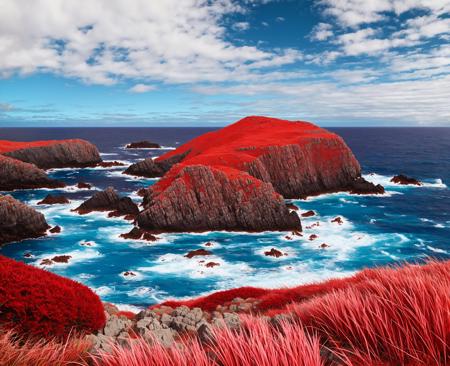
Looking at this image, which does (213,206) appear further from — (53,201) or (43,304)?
(43,304)

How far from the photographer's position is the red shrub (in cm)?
686

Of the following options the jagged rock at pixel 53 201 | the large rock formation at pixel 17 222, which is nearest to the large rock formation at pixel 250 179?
the large rock formation at pixel 17 222

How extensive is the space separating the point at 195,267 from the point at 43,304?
80.8 ft

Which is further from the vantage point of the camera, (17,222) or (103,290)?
(17,222)

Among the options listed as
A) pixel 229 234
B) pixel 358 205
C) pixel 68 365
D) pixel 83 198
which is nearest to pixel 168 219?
pixel 229 234

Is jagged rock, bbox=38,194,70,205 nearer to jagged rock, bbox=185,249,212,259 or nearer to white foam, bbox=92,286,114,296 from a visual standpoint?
jagged rock, bbox=185,249,212,259

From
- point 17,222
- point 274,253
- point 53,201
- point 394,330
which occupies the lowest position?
point 274,253

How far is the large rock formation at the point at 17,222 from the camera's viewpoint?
3759 cm

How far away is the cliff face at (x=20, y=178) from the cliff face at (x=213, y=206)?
115 ft

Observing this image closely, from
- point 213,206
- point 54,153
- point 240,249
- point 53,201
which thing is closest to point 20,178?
point 53,201

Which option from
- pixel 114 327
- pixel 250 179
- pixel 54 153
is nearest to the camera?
pixel 114 327

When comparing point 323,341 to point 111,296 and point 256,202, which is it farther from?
point 256,202

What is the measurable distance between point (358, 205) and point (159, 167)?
48.3 meters

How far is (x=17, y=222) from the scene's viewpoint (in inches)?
1491
